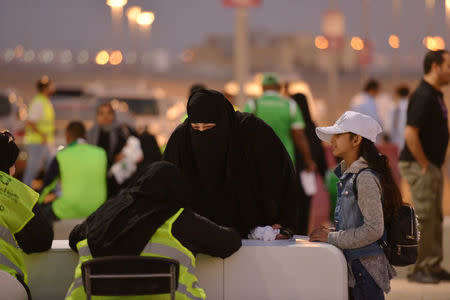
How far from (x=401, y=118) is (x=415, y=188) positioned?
735cm

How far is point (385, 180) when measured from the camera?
557 centimetres

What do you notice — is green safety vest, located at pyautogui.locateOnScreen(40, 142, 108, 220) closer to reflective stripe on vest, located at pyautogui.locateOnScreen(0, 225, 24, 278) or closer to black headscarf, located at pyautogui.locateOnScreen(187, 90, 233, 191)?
black headscarf, located at pyautogui.locateOnScreen(187, 90, 233, 191)

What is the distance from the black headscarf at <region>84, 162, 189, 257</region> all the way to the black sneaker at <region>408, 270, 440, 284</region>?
4033 mm

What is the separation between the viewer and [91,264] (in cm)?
483

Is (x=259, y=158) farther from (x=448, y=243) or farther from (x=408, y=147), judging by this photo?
(x=448, y=243)

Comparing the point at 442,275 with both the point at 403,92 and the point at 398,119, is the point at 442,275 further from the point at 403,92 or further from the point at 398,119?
the point at 403,92

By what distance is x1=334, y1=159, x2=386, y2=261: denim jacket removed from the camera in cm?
555

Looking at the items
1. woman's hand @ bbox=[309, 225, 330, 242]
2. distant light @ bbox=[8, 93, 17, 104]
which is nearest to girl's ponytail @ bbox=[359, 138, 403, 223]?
woman's hand @ bbox=[309, 225, 330, 242]

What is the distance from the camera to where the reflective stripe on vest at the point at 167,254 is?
16.5 ft

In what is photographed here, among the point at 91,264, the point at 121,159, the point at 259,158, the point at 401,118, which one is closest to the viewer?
the point at 91,264

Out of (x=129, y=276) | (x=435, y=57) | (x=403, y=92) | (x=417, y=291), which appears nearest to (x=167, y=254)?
(x=129, y=276)

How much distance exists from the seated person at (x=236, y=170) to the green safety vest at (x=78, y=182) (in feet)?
13.4

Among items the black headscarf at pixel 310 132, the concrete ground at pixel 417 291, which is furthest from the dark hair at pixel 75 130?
the concrete ground at pixel 417 291

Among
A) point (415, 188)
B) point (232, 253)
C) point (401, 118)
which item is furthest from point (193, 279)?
point (401, 118)
